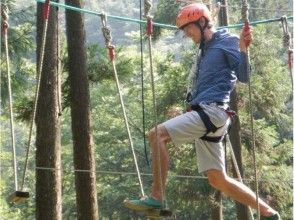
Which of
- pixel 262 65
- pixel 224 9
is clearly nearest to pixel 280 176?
pixel 262 65

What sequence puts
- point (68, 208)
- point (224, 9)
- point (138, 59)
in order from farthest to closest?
point (68, 208), point (138, 59), point (224, 9)

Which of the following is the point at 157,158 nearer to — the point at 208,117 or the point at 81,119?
the point at 208,117

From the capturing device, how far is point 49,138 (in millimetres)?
5898

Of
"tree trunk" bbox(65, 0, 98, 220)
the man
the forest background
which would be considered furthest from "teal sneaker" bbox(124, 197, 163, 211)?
the forest background

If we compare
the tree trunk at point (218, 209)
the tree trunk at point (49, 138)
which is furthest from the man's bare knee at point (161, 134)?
the tree trunk at point (218, 209)

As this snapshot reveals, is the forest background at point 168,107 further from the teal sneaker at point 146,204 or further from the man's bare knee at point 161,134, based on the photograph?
the teal sneaker at point 146,204

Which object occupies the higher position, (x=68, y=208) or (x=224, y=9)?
(x=224, y=9)

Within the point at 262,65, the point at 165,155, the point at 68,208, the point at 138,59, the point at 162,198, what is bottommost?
the point at 68,208

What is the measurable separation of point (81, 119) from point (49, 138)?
0.94 meters

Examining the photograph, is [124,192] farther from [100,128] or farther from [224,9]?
[224,9]

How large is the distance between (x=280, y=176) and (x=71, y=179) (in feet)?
27.9

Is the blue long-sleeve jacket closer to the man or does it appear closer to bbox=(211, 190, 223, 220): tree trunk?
the man

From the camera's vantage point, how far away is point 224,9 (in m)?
9.88

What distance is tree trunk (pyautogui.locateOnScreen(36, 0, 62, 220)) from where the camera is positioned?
580 cm
